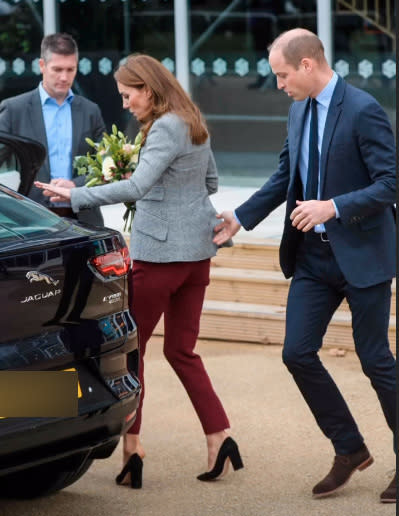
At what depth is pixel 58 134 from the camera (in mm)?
5914

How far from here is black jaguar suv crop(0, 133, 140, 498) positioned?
3770 mm

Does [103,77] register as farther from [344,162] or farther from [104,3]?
[344,162]

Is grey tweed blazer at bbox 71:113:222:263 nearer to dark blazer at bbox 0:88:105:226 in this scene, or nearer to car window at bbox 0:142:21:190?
car window at bbox 0:142:21:190

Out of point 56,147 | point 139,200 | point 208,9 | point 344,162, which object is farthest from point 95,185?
point 208,9

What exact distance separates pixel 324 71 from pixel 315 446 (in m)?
1.74

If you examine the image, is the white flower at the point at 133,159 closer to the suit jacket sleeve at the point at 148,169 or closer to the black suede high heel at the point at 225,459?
the suit jacket sleeve at the point at 148,169

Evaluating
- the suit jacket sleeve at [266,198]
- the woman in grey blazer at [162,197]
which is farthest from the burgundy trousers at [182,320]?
the suit jacket sleeve at [266,198]

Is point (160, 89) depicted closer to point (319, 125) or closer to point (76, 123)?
point (319, 125)

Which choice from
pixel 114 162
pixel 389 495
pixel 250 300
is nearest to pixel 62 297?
pixel 114 162

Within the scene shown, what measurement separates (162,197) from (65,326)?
93 centimetres

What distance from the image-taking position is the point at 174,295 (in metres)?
4.93

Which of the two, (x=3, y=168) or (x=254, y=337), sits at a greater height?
(x=3, y=168)

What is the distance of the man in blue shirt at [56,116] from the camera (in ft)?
19.2

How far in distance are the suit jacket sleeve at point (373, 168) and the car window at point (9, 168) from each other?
157cm
